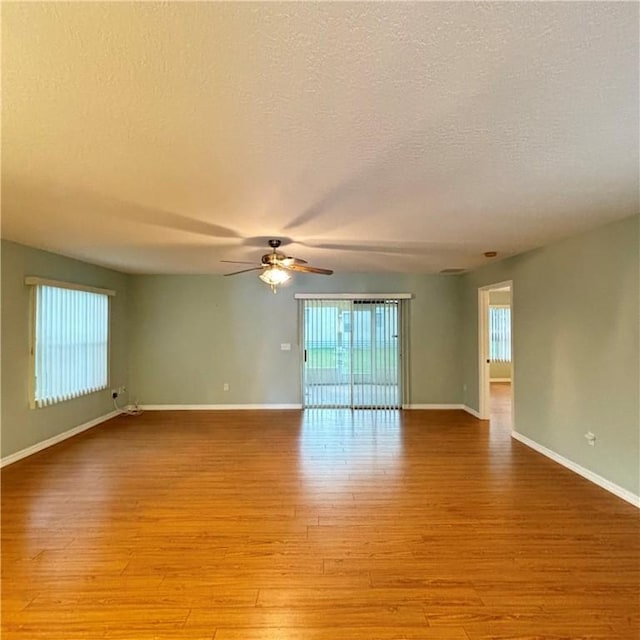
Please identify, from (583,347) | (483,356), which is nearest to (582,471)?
(583,347)

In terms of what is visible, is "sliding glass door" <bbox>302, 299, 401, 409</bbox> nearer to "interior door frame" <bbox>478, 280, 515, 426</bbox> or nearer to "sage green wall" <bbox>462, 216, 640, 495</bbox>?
"interior door frame" <bbox>478, 280, 515, 426</bbox>

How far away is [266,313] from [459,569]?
5057mm

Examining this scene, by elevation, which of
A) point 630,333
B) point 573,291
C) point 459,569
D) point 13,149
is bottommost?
point 459,569

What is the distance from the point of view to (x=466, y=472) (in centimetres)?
386

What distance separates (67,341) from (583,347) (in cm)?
606

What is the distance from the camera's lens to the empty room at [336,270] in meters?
1.26

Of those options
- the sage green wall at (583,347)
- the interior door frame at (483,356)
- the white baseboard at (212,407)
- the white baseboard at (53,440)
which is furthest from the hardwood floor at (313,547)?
the white baseboard at (212,407)

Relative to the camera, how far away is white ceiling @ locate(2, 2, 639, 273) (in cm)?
113

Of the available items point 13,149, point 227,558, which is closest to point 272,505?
point 227,558

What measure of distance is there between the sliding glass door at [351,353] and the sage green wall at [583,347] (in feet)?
7.29

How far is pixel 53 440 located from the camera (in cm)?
474

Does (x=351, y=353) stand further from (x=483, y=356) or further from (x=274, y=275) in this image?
(x=274, y=275)

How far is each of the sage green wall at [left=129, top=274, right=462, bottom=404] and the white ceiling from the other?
3634 mm

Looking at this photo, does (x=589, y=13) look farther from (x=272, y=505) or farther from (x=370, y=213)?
(x=272, y=505)
